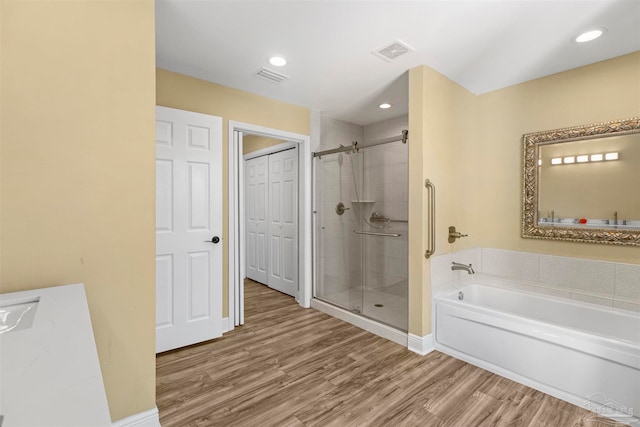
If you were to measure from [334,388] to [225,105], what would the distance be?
103 inches

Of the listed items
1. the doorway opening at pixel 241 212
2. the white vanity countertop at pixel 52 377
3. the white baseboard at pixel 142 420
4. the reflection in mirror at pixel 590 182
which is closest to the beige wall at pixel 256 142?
the doorway opening at pixel 241 212

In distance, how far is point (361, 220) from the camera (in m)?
3.96

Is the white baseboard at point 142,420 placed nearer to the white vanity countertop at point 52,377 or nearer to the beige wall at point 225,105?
the white vanity countertop at point 52,377

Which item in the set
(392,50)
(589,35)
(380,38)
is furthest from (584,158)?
(380,38)

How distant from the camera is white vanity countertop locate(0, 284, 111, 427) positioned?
523 mm

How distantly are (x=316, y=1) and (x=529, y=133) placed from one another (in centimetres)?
233

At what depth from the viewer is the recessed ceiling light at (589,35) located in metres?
2.03

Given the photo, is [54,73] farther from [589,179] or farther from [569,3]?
[589,179]

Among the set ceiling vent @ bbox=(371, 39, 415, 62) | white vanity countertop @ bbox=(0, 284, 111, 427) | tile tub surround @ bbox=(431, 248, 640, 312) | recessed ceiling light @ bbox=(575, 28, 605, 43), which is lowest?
tile tub surround @ bbox=(431, 248, 640, 312)

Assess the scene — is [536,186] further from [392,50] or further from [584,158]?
[392,50]

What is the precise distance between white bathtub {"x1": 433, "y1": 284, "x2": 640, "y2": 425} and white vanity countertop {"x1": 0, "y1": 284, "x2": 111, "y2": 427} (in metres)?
2.45

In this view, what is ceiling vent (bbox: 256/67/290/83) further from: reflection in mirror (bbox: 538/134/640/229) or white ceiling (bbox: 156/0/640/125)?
reflection in mirror (bbox: 538/134/640/229)

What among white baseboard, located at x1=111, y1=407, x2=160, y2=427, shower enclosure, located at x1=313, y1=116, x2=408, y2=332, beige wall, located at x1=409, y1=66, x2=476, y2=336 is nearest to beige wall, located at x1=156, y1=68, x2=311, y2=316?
shower enclosure, located at x1=313, y1=116, x2=408, y2=332

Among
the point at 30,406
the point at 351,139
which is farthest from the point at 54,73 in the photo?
the point at 351,139
